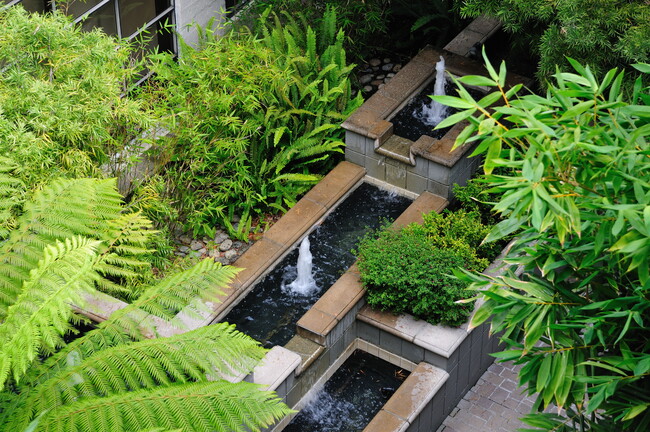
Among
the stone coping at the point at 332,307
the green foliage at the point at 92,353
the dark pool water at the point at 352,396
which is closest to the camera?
the green foliage at the point at 92,353

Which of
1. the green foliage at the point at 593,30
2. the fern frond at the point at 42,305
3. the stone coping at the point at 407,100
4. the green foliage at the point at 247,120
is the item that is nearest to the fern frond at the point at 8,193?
the fern frond at the point at 42,305

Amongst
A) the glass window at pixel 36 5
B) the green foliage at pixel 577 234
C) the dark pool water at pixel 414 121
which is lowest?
the green foliage at pixel 577 234

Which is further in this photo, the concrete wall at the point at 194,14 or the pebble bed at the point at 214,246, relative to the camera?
the concrete wall at the point at 194,14

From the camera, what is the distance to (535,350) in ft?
24.0

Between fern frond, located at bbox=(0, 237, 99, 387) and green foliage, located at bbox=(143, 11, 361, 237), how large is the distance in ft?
14.0

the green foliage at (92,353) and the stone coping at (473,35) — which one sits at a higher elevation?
the stone coping at (473,35)

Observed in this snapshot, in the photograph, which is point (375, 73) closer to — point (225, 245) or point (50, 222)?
point (225, 245)

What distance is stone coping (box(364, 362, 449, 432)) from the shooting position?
9.28 metres

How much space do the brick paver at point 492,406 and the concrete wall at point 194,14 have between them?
5.99m

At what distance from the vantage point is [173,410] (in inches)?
265

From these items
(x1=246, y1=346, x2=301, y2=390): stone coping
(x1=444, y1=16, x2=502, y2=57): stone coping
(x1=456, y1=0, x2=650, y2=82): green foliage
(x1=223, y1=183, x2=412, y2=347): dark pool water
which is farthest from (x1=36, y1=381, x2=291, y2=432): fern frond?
(x1=444, y1=16, x2=502, y2=57): stone coping

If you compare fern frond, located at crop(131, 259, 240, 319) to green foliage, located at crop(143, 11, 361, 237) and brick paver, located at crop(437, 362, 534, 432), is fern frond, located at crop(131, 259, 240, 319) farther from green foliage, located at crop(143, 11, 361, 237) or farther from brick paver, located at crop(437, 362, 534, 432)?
brick paver, located at crop(437, 362, 534, 432)

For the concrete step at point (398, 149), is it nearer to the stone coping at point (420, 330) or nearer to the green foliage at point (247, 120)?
the green foliage at point (247, 120)

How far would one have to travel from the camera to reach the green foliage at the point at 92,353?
21.2ft
